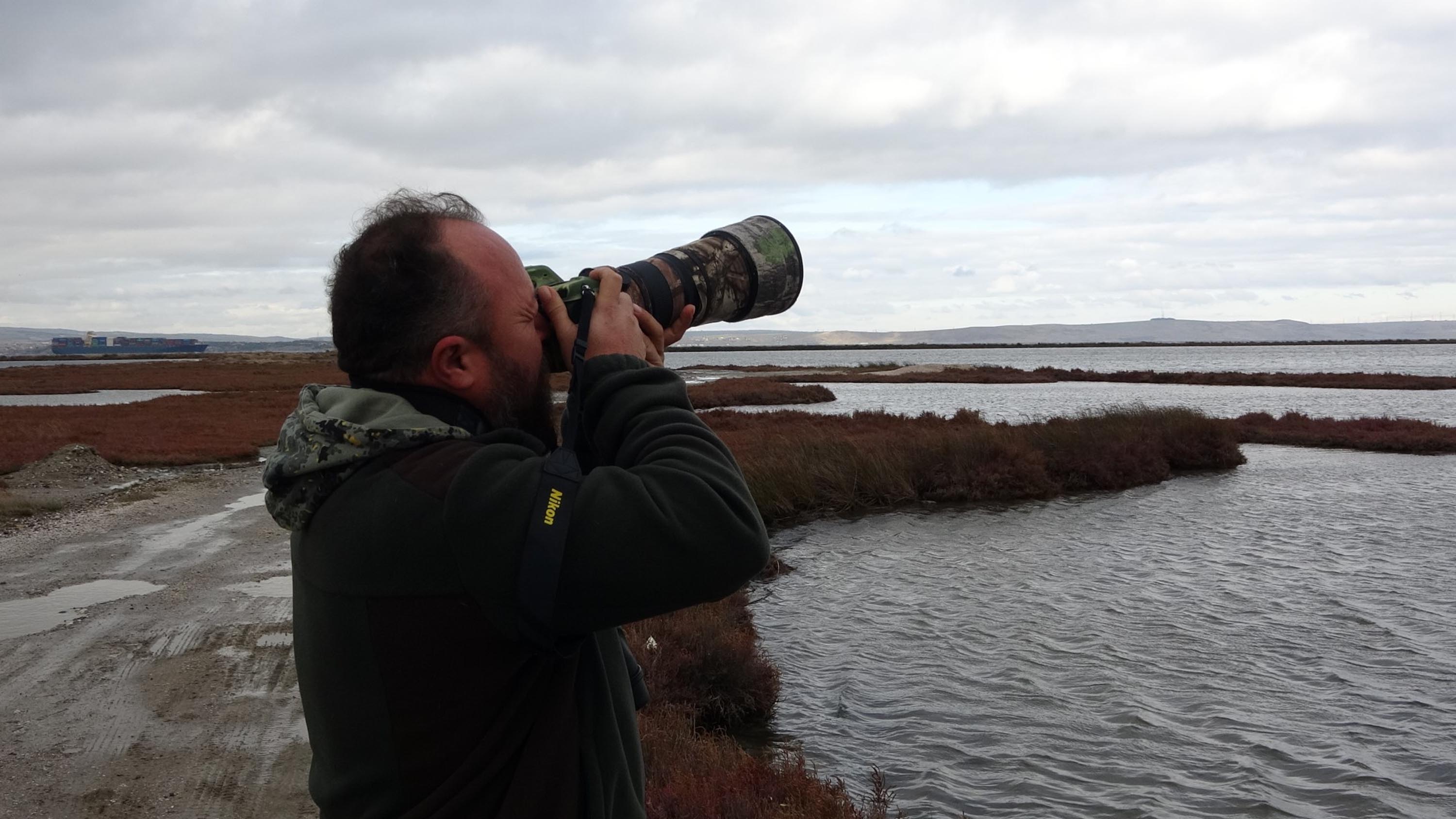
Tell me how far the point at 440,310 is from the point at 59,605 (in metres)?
9.31

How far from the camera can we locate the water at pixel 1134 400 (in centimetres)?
3597

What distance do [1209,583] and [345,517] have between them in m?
12.9

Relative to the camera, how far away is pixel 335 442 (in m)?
1.54

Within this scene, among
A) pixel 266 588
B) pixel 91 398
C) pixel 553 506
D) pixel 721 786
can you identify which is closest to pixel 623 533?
pixel 553 506

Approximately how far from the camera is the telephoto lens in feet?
6.86

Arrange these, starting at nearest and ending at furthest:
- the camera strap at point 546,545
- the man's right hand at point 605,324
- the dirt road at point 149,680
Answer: the camera strap at point 546,545, the man's right hand at point 605,324, the dirt road at point 149,680

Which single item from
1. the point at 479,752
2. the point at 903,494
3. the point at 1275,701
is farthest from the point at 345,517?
the point at 903,494

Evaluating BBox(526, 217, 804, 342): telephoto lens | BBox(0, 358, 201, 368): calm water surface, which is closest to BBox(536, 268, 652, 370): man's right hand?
BBox(526, 217, 804, 342): telephoto lens

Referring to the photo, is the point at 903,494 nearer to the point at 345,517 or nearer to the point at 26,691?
the point at 26,691

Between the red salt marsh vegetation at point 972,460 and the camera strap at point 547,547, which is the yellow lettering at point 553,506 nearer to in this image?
the camera strap at point 547,547

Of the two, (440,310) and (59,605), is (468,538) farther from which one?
(59,605)

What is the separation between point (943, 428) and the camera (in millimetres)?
22766

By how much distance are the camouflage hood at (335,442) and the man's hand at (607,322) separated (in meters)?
0.27

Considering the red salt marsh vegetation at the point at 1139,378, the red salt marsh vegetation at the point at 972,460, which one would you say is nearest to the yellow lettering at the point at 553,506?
the red salt marsh vegetation at the point at 972,460
